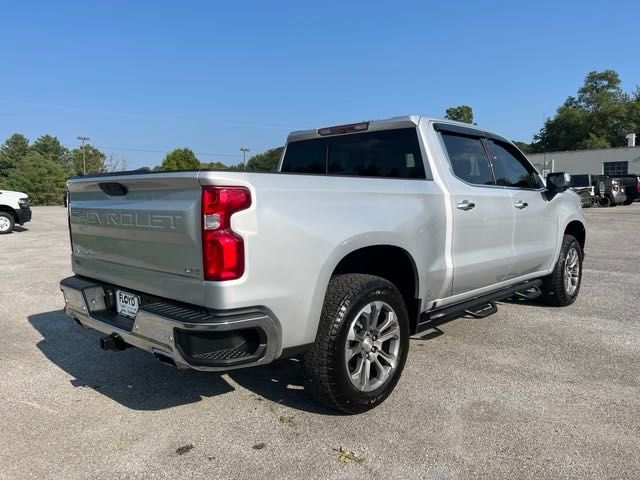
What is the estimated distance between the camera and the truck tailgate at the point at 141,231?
2.63 meters

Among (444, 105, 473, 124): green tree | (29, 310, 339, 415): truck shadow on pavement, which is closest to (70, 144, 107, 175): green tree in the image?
(444, 105, 473, 124): green tree

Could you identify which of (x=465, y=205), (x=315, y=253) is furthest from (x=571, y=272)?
(x=315, y=253)

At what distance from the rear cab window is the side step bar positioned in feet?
3.49

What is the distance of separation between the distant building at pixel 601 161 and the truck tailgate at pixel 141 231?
4440 cm

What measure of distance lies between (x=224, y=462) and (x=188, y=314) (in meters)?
0.83

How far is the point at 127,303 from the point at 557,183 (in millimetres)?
4346

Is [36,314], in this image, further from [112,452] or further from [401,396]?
[401,396]

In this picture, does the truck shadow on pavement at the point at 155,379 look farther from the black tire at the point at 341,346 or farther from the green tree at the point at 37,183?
the green tree at the point at 37,183

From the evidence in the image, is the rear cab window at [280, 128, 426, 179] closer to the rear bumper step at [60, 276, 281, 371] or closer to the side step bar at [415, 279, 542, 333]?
the side step bar at [415, 279, 542, 333]

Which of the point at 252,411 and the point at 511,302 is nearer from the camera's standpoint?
the point at 252,411

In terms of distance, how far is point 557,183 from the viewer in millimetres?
5277

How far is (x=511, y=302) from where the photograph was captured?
6.21m

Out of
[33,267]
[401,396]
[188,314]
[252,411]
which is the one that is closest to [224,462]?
[252,411]

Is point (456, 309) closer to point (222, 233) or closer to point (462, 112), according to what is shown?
point (222, 233)
